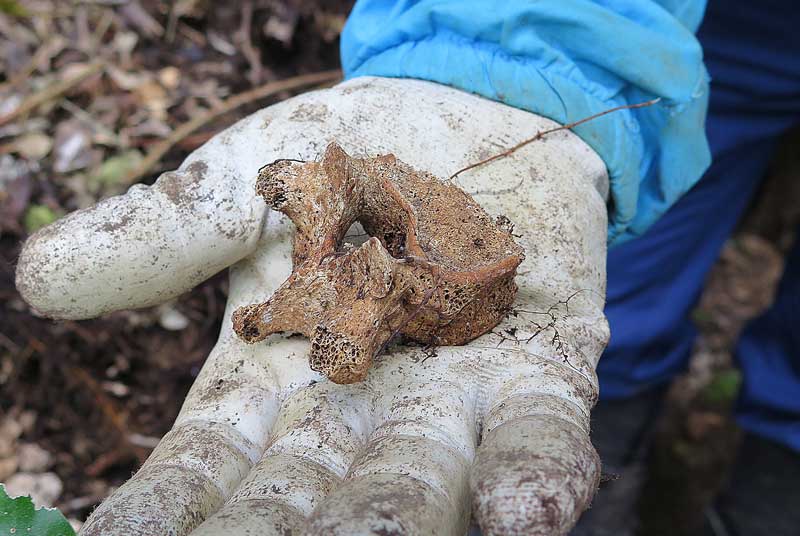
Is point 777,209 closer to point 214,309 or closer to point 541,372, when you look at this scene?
point 214,309

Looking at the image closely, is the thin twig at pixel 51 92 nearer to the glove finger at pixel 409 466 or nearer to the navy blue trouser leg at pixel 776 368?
the glove finger at pixel 409 466

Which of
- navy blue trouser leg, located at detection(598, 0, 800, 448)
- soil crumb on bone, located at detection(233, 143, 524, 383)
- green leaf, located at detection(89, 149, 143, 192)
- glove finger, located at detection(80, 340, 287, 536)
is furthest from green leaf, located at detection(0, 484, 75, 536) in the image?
navy blue trouser leg, located at detection(598, 0, 800, 448)

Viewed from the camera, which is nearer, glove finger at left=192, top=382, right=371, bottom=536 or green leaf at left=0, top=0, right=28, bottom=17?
glove finger at left=192, top=382, right=371, bottom=536

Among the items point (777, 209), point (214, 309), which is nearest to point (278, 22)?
point (214, 309)

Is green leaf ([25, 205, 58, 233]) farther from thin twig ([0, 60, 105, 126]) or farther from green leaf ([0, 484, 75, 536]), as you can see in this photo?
green leaf ([0, 484, 75, 536])

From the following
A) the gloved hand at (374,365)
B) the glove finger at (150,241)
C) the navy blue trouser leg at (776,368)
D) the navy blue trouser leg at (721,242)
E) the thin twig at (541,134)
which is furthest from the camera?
the navy blue trouser leg at (776,368)

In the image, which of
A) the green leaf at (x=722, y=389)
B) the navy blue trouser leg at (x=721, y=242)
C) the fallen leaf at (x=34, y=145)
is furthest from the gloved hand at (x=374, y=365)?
the green leaf at (x=722, y=389)
